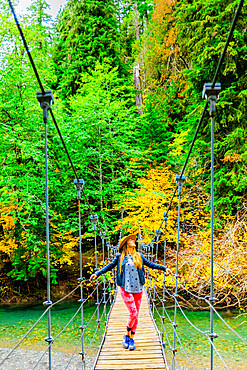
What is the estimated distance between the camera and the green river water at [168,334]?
5133 millimetres

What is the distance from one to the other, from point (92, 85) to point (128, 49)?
7786 millimetres

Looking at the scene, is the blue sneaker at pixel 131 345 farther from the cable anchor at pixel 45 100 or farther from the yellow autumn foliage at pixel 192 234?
the yellow autumn foliage at pixel 192 234

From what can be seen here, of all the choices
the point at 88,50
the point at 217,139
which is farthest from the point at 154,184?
the point at 88,50

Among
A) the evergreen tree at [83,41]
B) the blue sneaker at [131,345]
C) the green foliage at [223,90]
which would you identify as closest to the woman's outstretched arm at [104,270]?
the blue sneaker at [131,345]

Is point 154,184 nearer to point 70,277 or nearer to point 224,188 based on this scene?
point 224,188

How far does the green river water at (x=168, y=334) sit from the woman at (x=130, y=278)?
9.97 feet

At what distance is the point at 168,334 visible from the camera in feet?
20.3

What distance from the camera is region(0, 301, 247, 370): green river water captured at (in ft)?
16.8

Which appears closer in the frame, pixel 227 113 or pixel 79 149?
pixel 227 113

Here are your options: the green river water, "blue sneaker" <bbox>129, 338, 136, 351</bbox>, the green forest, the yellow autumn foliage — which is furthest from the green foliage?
"blue sneaker" <bbox>129, 338, 136, 351</bbox>

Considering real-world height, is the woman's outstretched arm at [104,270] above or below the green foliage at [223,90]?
below

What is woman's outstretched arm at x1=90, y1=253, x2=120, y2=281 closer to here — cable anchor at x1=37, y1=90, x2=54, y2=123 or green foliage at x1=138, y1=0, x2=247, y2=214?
cable anchor at x1=37, y1=90, x2=54, y2=123

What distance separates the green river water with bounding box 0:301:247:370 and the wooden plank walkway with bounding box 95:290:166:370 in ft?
8.17

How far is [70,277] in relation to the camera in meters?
9.01
